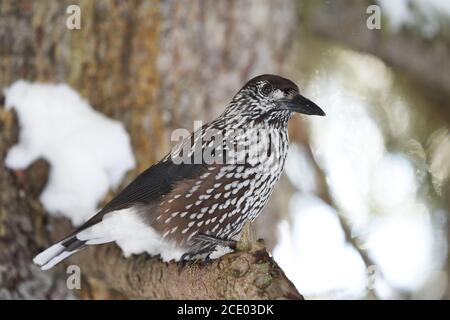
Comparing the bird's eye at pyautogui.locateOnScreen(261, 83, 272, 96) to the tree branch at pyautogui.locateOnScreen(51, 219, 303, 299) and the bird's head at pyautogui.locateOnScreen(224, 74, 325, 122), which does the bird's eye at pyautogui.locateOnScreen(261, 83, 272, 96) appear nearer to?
the bird's head at pyautogui.locateOnScreen(224, 74, 325, 122)

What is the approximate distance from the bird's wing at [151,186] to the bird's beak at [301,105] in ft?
1.69

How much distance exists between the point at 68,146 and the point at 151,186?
2.55ft

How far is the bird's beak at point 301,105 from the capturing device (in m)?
2.48

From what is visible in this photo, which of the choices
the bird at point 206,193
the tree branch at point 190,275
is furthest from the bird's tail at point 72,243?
the tree branch at point 190,275

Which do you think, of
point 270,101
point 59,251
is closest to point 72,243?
point 59,251

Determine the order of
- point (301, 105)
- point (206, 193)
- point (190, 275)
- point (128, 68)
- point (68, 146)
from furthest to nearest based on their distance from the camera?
point (128, 68) → point (68, 146) → point (206, 193) → point (190, 275) → point (301, 105)

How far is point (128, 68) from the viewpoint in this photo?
3674 millimetres

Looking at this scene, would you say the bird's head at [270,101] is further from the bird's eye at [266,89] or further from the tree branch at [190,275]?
the tree branch at [190,275]

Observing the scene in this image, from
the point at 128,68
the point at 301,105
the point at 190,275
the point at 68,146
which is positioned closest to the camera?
the point at 301,105

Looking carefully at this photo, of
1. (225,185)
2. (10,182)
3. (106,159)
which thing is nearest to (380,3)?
(225,185)

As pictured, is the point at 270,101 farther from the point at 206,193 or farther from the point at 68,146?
the point at 68,146

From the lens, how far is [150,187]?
9.46ft

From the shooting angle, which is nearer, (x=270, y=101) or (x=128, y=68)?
(x=270, y=101)

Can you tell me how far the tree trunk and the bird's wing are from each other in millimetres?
424
